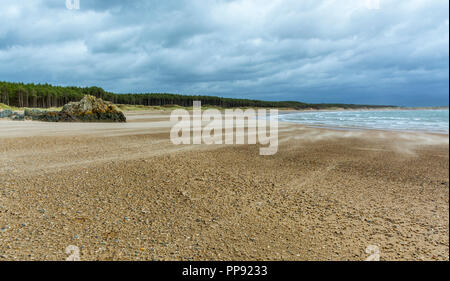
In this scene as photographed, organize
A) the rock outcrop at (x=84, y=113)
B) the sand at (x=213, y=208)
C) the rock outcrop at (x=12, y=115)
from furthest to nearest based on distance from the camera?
the rock outcrop at (x=12, y=115) → the rock outcrop at (x=84, y=113) → the sand at (x=213, y=208)

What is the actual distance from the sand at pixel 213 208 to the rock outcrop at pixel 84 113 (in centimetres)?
→ 1595

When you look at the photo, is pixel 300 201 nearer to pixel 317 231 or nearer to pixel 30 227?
pixel 317 231

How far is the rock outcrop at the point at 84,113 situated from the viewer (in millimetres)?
22297

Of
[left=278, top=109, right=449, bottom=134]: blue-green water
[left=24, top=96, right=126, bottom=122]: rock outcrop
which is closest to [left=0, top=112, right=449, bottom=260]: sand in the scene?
[left=24, top=96, right=126, bottom=122]: rock outcrop

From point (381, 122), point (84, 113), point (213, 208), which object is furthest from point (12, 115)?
point (381, 122)

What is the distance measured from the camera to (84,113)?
2258 cm

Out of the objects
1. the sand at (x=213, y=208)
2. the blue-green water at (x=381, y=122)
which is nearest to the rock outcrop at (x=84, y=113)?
the sand at (x=213, y=208)

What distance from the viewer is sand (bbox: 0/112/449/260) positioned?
3270 millimetres

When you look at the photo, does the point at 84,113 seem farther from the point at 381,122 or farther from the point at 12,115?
the point at 381,122

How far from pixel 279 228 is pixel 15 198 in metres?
4.59

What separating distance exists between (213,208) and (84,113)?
74.0 feet

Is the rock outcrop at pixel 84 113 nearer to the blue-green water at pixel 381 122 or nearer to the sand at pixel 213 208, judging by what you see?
the sand at pixel 213 208

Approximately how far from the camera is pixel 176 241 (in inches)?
132
